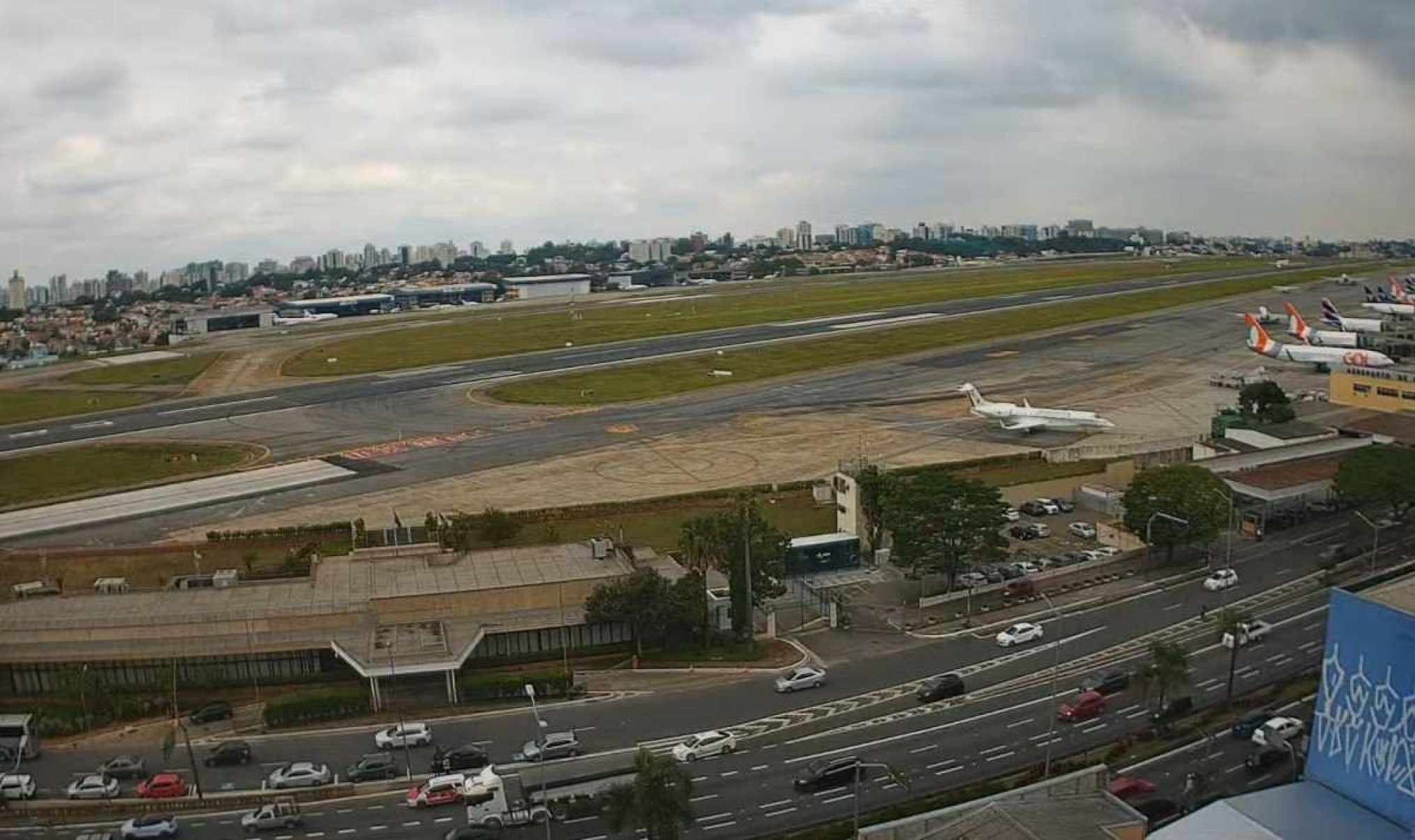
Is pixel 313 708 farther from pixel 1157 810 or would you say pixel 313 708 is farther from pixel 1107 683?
pixel 1107 683

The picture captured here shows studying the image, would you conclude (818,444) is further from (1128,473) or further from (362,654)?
(362,654)

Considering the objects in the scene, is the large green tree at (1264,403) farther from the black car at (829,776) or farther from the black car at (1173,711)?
the black car at (829,776)

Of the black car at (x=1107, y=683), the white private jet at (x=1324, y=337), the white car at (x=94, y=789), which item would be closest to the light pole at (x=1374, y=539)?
the black car at (x=1107, y=683)

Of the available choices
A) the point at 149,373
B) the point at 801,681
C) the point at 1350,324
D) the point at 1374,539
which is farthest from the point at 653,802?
the point at 1350,324

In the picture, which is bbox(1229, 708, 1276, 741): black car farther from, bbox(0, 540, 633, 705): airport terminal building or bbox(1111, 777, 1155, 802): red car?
bbox(0, 540, 633, 705): airport terminal building

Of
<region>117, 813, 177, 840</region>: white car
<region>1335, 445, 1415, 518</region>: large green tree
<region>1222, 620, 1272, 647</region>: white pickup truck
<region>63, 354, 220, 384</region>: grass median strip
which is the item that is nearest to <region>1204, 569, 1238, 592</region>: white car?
<region>1222, 620, 1272, 647</region>: white pickup truck

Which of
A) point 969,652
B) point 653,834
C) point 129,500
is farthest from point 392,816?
point 129,500

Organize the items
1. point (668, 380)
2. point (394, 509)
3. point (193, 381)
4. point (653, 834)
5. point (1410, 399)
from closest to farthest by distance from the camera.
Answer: point (653, 834)
point (394, 509)
point (1410, 399)
point (668, 380)
point (193, 381)
